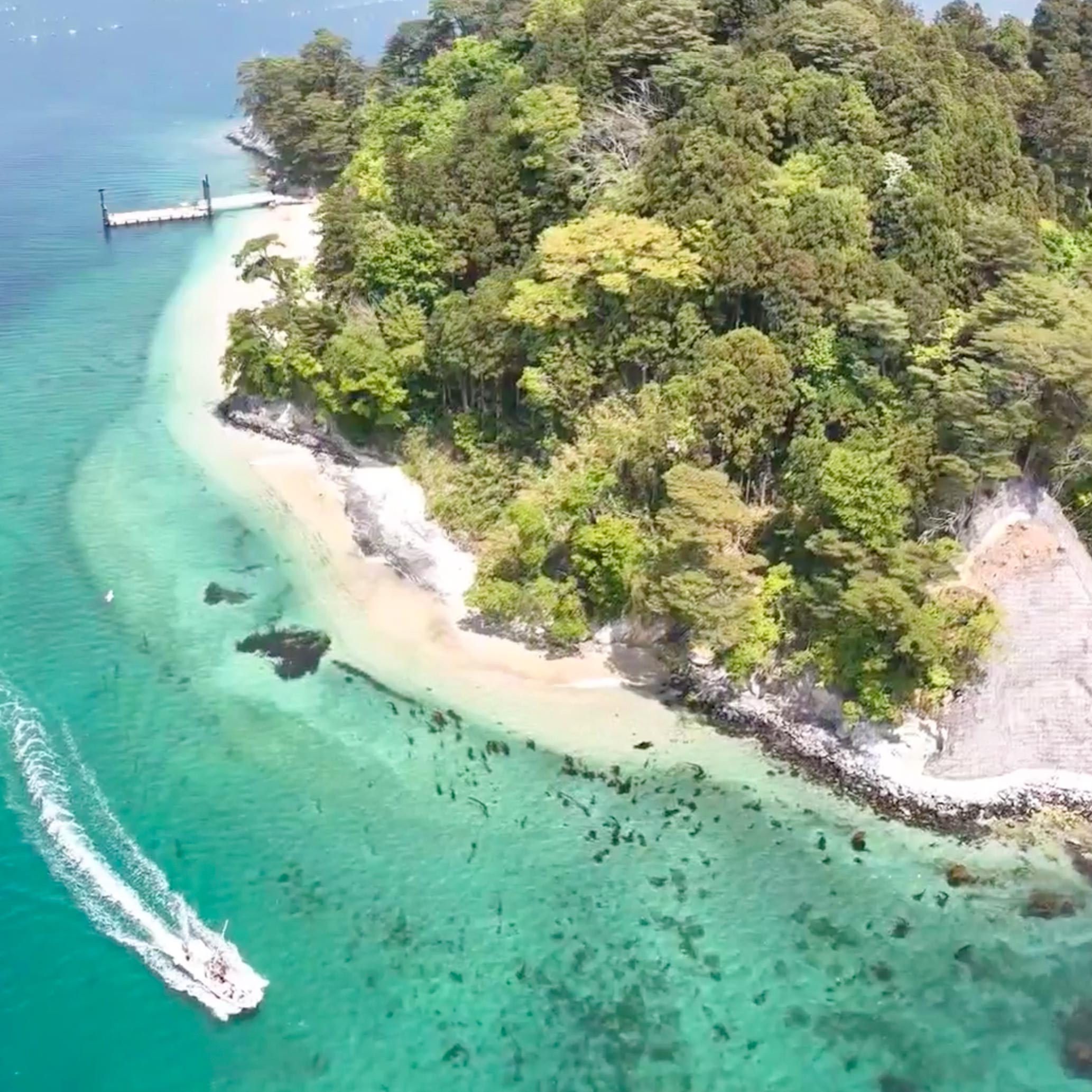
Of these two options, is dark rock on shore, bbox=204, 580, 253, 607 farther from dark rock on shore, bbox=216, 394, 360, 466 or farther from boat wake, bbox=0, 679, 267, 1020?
dark rock on shore, bbox=216, 394, 360, 466

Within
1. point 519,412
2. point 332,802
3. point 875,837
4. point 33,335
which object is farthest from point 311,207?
point 875,837

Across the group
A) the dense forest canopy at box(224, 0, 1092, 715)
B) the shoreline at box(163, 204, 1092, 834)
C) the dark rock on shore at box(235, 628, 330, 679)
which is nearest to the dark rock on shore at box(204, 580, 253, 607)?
the shoreline at box(163, 204, 1092, 834)

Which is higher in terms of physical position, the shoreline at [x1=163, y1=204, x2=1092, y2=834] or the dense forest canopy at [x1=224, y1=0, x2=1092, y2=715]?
the dense forest canopy at [x1=224, y1=0, x2=1092, y2=715]

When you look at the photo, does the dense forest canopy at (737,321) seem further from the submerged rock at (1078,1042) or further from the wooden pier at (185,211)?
the wooden pier at (185,211)

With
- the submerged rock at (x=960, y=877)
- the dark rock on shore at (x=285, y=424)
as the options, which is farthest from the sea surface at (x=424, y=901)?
the dark rock on shore at (x=285, y=424)

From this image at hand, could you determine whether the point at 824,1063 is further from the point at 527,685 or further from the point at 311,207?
the point at 311,207
